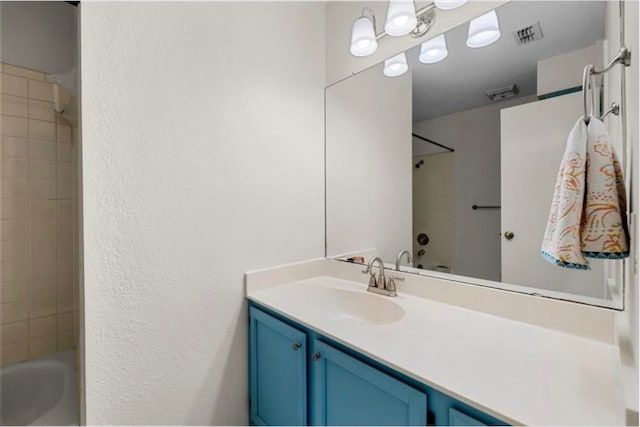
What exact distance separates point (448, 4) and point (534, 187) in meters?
0.86

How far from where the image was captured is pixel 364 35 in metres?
1.53

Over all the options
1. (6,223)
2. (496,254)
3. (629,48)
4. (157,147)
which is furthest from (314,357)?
(6,223)

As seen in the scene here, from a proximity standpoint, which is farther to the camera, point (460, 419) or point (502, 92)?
point (502, 92)

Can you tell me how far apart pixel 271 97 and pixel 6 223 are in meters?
1.30

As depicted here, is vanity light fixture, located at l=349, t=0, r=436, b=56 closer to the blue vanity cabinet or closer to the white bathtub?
the blue vanity cabinet

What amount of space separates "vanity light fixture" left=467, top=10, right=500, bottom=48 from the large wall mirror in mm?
28

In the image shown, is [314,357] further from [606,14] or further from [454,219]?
[606,14]

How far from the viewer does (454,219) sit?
1.34m

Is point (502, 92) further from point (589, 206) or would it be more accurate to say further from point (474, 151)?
point (589, 206)

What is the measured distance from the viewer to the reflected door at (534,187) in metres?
1.00

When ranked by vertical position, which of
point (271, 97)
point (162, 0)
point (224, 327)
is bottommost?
point (224, 327)

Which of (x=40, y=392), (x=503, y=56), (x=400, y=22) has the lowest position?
(x=40, y=392)

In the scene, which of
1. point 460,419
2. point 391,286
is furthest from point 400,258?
point 460,419

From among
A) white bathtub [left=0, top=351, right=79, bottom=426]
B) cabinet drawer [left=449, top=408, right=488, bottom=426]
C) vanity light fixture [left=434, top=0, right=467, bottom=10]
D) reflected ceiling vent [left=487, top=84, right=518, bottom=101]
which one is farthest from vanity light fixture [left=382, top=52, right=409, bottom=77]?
white bathtub [left=0, top=351, right=79, bottom=426]
